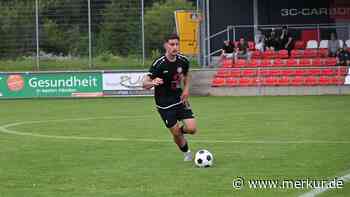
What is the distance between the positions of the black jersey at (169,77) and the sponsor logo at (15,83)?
25104 mm

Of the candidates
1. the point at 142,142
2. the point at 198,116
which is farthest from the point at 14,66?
the point at 142,142

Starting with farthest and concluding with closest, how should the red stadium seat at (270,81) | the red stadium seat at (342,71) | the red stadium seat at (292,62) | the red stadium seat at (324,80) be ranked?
the red stadium seat at (292,62), the red stadium seat at (270,81), the red stadium seat at (342,71), the red stadium seat at (324,80)

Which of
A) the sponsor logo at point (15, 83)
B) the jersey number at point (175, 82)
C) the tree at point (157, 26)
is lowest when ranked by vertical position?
the sponsor logo at point (15, 83)

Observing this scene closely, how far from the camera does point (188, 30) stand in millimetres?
41500

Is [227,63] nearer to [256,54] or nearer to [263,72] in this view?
[256,54]

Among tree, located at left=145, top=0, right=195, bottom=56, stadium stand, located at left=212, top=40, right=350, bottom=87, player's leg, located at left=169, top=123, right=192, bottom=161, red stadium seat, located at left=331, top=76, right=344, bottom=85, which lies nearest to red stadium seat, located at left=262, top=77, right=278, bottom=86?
stadium stand, located at left=212, top=40, right=350, bottom=87

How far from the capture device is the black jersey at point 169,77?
1321 centimetres

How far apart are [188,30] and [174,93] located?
28253mm

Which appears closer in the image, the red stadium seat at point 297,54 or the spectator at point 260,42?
the red stadium seat at point 297,54

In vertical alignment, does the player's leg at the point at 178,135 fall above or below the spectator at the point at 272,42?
below

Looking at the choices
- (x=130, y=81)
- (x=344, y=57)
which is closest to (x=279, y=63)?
(x=344, y=57)

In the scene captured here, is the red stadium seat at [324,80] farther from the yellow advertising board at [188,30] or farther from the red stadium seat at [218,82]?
the yellow advertising board at [188,30]

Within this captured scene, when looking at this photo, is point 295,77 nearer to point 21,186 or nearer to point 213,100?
point 213,100

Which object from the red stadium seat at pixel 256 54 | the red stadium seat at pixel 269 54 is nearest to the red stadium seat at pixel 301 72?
the red stadium seat at pixel 269 54
